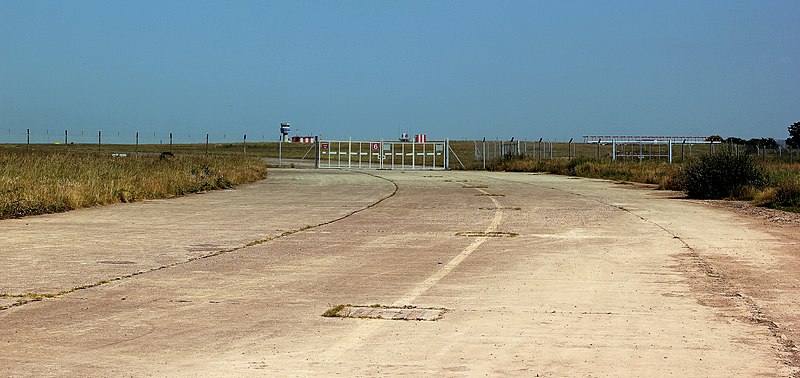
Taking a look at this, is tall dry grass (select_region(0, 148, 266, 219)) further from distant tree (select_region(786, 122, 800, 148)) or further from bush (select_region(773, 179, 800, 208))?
distant tree (select_region(786, 122, 800, 148))

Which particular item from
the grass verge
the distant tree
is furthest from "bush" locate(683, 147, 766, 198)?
the distant tree

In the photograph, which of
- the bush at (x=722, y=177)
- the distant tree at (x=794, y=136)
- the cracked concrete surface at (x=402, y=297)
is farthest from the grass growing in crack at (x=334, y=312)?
the distant tree at (x=794, y=136)

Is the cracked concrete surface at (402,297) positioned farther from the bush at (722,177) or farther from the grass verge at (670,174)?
the bush at (722,177)

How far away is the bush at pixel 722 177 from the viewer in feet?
107

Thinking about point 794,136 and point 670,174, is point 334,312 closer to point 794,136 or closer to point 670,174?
point 670,174

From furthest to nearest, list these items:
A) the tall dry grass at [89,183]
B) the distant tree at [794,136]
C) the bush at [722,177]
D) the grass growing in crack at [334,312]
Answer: the distant tree at [794,136] → the bush at [722,177] → the tall dry grass at [89,183] → the grass growing in crack at [334,312]

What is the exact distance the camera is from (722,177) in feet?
108

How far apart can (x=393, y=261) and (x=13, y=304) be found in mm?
5264

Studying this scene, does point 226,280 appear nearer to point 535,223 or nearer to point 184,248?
point 184,248

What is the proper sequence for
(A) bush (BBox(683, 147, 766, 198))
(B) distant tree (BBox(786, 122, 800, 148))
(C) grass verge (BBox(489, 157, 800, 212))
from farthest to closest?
1. (B) distant tree (BBox(786, 122, 800, 148))
2. (A) bush (BBox(683, 147, 766, 198))
3. (C) grass verge (BBox(489, 157, 800, 212))

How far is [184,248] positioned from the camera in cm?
1538

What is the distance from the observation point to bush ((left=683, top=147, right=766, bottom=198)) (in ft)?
107

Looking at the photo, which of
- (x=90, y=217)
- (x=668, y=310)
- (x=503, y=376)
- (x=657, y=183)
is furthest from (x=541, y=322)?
(x=657, y=183)

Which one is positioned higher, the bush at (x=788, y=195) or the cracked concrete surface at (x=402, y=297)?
the bush at (x=788, y=195)
